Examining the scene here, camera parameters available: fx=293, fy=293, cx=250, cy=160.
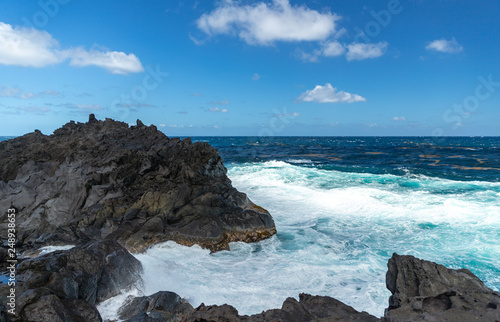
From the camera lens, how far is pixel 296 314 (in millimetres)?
4852

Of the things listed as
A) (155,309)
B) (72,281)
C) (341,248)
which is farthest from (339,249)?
(72,281)

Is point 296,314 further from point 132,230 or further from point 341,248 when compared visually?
point 132,230

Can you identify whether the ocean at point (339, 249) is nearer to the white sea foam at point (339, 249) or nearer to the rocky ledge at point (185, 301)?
the white sea foam at point (339, 249)

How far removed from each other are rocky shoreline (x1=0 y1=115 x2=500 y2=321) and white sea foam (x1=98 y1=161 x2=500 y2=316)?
107 centimetres

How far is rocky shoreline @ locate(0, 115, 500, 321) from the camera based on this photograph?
4.90 m

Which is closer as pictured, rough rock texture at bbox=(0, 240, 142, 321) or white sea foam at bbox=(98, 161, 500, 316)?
rough rock texture at bbox=(0, 240, 142, 321)

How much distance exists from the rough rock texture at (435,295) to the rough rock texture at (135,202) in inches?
294

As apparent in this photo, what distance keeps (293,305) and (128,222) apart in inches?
355

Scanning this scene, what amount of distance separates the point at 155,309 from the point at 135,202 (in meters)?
7.10

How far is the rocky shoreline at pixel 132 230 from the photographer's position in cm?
490

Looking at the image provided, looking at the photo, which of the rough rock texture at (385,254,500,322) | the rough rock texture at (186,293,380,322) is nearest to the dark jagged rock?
the rough rock texture at (186,293,380,322)

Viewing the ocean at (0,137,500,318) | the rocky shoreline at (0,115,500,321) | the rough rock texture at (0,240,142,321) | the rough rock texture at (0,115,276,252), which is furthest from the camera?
the rough rock texture at (0,115,276,252)

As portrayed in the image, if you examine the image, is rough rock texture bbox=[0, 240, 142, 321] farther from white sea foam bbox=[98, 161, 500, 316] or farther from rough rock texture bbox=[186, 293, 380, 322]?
rough rock texture bbox=[186, 293, 380, 322]

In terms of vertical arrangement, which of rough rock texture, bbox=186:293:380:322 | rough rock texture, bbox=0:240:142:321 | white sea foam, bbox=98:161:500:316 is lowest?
white sea foam, bbox=98:161:500:316
